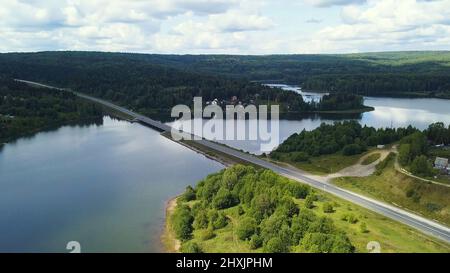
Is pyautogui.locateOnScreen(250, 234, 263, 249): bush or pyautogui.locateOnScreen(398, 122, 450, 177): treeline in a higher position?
pyautogui.locateOnScreen(398, 122, 450, 177): treeline

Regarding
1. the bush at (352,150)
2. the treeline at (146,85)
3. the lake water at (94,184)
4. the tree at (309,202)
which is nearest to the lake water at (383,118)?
the lake water at (94,184)

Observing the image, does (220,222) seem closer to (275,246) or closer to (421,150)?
(275,246)

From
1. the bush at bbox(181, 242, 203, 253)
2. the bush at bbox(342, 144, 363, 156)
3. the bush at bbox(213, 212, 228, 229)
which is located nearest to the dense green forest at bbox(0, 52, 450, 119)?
the bush at bbox(342, 144, 363, 156)

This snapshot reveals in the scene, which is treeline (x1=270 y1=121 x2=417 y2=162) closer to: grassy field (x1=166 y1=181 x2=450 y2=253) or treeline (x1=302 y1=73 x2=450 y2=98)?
grassy field (x1=166 y1=181 x2=450 y2=253)

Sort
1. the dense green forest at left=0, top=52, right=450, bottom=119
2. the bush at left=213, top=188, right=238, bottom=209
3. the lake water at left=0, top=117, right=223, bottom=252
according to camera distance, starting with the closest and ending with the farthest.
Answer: the lake water at left=0, top=117, right=223, bottom=252 → the bush at left=213, top=188, right=238, bottom=209 → the dense green forest at left=0, top=52, right=450, bottom=119

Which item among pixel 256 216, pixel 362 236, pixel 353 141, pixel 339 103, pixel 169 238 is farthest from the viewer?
pixel 339 103

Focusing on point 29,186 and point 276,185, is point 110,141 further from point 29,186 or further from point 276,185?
point 276,185

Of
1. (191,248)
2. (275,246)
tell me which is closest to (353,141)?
(275,246)
